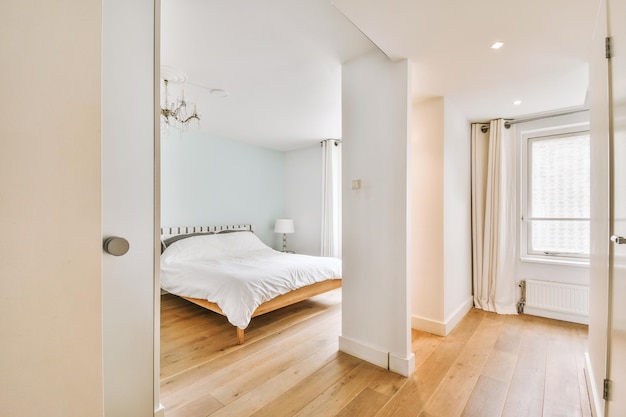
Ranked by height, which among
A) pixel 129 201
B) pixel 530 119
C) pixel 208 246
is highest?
pixel 530 119

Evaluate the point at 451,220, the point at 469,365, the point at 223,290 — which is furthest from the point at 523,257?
the point at 223,290

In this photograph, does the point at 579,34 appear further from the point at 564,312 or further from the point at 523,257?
the point at 564,312

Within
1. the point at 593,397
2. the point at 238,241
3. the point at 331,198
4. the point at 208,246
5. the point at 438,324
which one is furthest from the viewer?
the point at 331,198

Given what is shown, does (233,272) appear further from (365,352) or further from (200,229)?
(200,229)

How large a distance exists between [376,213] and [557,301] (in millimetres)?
2650

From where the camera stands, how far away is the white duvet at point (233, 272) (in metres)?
2.71

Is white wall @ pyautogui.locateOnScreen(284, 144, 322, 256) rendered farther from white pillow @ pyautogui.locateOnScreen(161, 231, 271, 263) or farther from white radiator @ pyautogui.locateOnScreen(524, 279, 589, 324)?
white radiator @ pyautogui.locateOnScreen(524, 279, 589, 324)

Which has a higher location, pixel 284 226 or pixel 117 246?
pixel 117 246

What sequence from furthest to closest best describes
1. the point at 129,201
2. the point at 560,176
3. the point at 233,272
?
1. the point at 560,176
2. the point at 233,272
3. the point at 129,201

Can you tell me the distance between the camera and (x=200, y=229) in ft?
15.1

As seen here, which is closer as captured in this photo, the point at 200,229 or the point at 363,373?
the point at 363,373

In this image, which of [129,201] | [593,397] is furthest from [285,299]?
[593,397]

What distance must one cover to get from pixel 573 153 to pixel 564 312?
5.97ft

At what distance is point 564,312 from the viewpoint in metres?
3.16
